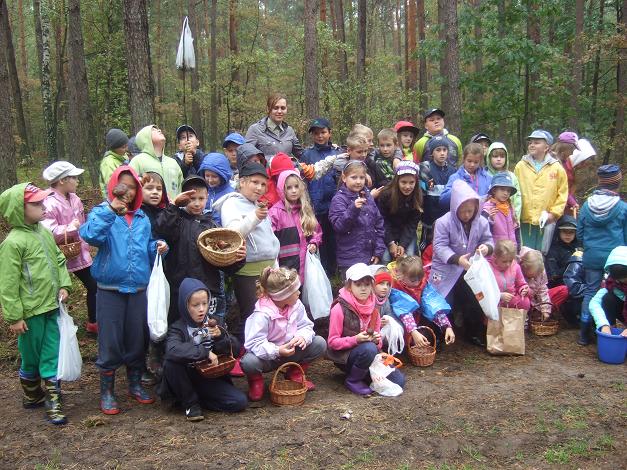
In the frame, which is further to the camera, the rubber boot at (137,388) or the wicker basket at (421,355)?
the wicker basket at (421,355)

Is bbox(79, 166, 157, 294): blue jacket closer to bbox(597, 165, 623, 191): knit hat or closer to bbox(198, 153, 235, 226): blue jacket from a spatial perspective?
bbox(198, 153, 235, 226): blue jacket

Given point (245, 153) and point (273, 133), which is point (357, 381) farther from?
point (273, 133)

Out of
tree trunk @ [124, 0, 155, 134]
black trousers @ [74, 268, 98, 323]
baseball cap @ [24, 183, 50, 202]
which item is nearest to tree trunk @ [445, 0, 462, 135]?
tree trunk @ [124, 0, 155, 134]

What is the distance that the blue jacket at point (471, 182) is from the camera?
6199 mm

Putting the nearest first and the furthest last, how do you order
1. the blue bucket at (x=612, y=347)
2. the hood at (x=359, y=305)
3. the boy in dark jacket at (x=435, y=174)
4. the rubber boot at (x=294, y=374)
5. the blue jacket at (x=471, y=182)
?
1. the rubber boot at (x=294, y=374)
2. the hood at (x=359, y=305)
3. the blue bucket at (x=612, y=347)
4. the blue jacket at (x=471, y=182)
5. the boy in dark jacket at (x=435, y=174)

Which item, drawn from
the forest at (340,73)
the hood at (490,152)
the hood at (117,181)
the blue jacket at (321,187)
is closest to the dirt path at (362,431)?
the hood at (117,181)

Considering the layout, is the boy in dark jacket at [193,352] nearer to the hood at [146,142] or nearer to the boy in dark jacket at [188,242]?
the boy in dark jacket at [188,242]

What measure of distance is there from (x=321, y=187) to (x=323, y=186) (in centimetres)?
3

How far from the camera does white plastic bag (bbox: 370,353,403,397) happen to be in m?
4.67

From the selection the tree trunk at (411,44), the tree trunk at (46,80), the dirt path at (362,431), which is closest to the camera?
the dirt path at (362,431)

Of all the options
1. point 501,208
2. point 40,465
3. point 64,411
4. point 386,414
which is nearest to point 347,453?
point 386,414

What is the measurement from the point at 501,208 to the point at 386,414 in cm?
308

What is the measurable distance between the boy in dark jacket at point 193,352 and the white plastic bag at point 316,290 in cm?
125

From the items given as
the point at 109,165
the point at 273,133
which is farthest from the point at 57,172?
the point at 273,133
